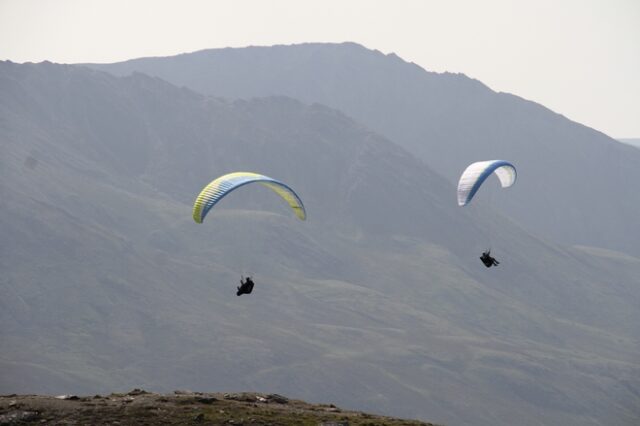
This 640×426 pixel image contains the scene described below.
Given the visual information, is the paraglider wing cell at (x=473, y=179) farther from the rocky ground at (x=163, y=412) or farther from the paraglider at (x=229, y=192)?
the rocky ground at (x=163, y=412)

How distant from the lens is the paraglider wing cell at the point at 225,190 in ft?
205

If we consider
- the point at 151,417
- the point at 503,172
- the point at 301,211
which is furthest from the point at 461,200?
the point at 151,417

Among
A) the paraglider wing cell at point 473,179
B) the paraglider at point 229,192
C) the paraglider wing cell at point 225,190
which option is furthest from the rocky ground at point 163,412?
the paraglider wing cell at point 473,179

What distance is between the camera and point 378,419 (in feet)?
246

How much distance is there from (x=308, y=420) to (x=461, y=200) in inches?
859

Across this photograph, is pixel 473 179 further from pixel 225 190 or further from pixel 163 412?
pixel 163 412

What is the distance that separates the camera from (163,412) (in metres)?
67.4

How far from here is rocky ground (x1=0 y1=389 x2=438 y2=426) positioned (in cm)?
6456

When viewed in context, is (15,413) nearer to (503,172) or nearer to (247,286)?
(247,286)

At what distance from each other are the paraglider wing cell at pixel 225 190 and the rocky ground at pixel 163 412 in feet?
45.2

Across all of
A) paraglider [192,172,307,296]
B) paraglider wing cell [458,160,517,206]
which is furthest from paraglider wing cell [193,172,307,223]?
paraglider wing cell [458,160,517,206]

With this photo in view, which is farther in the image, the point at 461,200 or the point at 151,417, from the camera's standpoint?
the point at 461,200

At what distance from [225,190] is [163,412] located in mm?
15858

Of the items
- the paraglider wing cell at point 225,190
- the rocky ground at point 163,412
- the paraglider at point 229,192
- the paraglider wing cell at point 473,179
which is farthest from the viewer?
the paraglider wing cell at point 473,179
